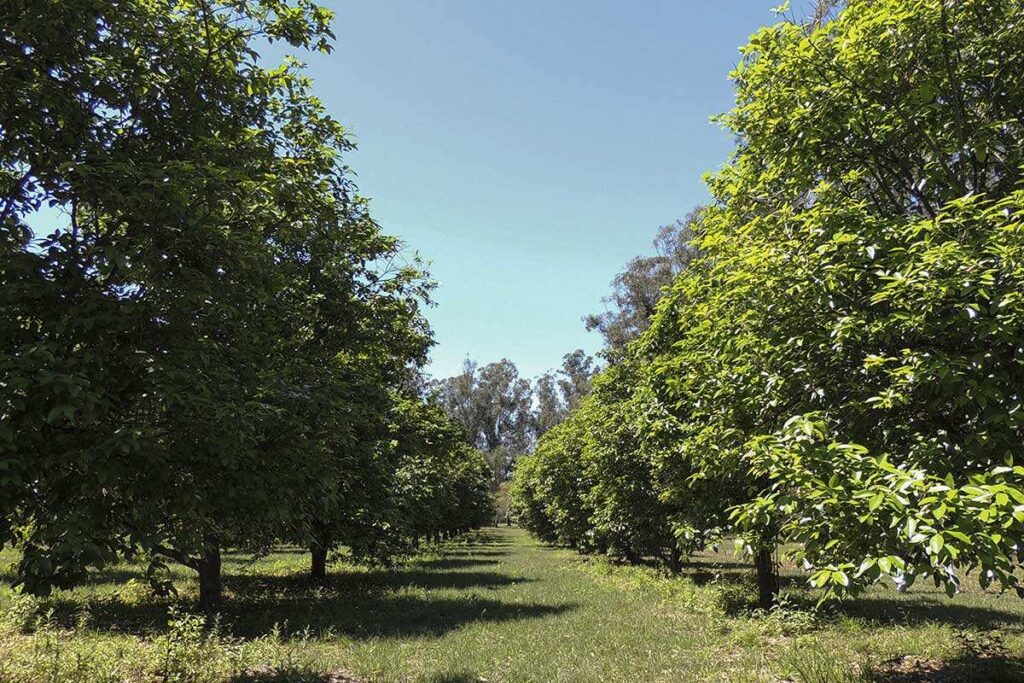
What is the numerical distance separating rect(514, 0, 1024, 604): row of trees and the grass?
9.37 feet

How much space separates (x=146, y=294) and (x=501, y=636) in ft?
32.1

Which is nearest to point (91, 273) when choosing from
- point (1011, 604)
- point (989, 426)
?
point (989, 426)

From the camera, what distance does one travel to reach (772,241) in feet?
23.9

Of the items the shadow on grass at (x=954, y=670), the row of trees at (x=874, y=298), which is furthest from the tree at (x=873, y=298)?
the shadow on grass at (x=954, y=670)

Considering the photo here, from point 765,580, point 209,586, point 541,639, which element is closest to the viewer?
point 541,639

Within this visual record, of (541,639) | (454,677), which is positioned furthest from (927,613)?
(454,677)

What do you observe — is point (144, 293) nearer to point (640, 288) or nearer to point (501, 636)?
point (501, 636)

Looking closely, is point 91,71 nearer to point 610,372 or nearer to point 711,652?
point 711,652

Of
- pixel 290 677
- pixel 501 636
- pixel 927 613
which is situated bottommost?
pixel 927 613

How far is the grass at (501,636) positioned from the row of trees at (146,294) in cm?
298

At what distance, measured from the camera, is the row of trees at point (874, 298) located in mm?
4797

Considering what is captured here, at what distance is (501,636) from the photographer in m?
12.2

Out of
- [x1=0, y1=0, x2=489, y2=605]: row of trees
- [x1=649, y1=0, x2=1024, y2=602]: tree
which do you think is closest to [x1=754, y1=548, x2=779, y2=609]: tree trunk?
[x1=649, y1=0, x2=1024, y2=602]: tree

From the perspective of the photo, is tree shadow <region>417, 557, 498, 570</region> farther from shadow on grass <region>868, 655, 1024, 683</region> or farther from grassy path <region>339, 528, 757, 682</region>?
shadow on grass <region>868, 655, 1024, 683</region>
